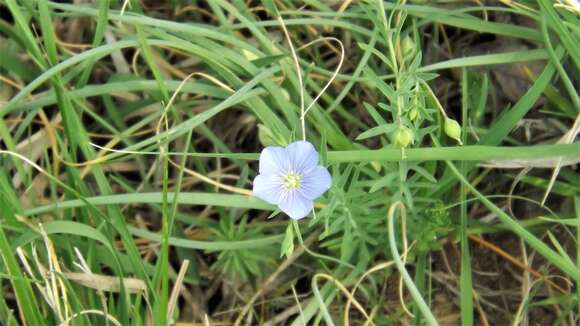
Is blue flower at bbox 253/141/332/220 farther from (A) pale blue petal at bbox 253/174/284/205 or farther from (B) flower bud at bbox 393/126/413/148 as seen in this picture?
(B) flower bud at bbox 393/126/413/148

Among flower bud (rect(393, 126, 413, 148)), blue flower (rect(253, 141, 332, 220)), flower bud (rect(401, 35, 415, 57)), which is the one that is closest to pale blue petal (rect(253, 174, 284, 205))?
blue flower (rect(253, 141, 332, 220))

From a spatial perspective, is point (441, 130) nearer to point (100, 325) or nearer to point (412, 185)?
point (412, 185)

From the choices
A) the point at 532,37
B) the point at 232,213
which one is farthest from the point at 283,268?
the point at 532,37

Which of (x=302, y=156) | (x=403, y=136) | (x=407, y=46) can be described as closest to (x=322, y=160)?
(x=302, y=156)

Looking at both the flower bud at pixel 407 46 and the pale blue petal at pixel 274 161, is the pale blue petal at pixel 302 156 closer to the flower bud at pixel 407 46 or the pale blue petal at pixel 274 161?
the pale blue petal at pixel 274 161

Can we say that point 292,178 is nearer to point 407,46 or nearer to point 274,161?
point 274,161
